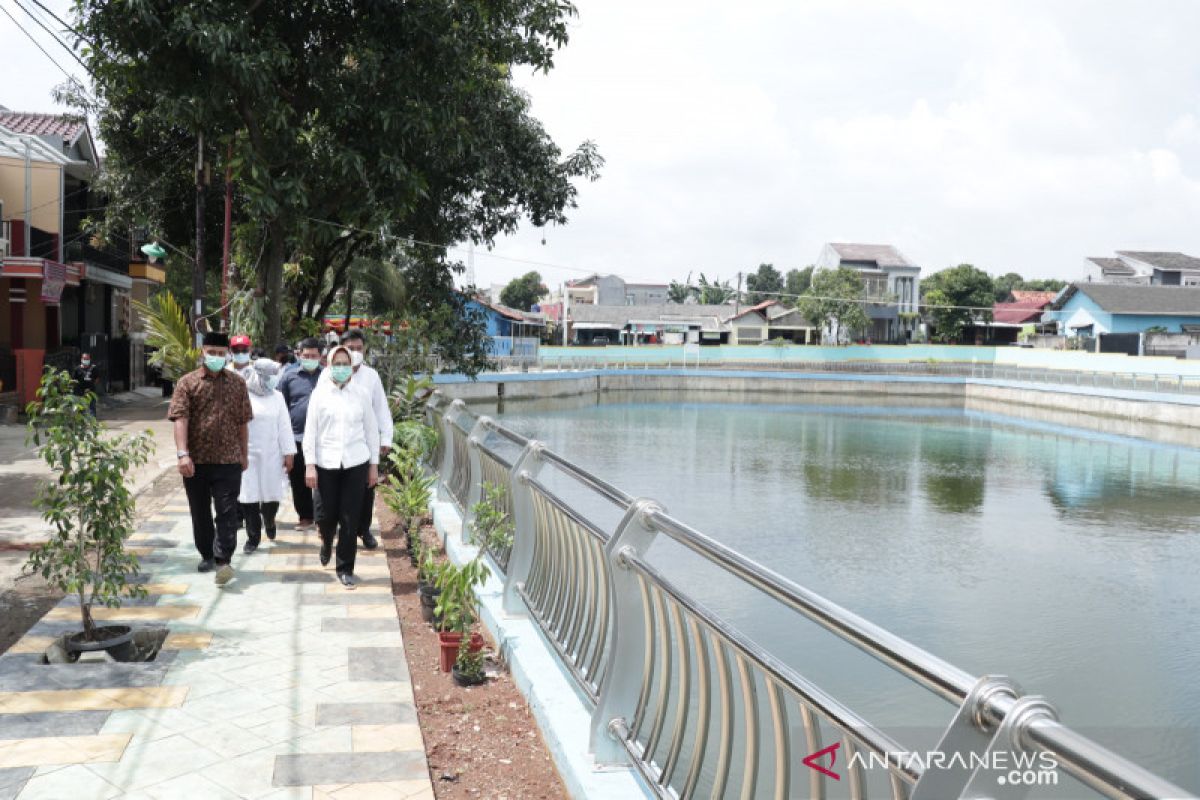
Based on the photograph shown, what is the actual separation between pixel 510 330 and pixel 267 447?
183 feet

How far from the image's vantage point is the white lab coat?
24.3 feet

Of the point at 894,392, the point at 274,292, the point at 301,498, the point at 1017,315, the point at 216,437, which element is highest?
the point at 1017,315

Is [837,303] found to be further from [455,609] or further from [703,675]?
[703,675]

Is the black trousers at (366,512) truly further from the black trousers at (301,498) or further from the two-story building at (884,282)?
the two-story building at (884,282)

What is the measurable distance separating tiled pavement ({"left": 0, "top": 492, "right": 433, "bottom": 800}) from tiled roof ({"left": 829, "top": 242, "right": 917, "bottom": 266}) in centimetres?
7422

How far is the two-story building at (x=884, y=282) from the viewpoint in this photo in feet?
236

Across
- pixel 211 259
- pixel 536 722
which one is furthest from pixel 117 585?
pixel 211 259

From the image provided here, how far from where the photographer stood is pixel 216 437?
6.45 meters

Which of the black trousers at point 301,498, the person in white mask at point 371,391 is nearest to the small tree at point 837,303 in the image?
the black trousers at point 301,498

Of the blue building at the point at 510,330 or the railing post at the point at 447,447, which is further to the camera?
the blue building at the point at 510,330

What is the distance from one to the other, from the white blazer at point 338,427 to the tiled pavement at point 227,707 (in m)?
0.85

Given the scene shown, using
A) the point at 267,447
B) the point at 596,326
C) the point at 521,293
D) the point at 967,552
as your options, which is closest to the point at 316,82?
the point at 267,447

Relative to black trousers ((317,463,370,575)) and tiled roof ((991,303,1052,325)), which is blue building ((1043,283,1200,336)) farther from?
black trousers ((317,463,370,575))

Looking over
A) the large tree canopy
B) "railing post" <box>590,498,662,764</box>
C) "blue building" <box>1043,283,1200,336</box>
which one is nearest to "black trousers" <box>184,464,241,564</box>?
"railing post" <box>590,498,662,764</box>
